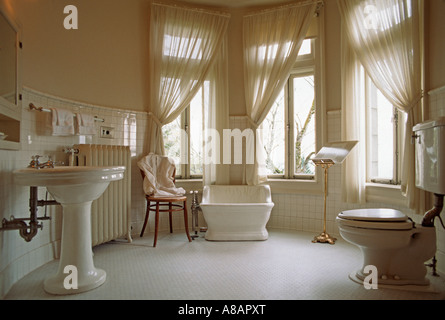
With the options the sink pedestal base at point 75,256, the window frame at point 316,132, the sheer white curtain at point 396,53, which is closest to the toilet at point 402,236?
the sheer white curtain at point 396,53

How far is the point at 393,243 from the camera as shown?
2.11 meters

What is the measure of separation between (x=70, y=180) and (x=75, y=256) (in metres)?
0.61

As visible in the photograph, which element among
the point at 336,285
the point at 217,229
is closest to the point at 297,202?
the point at 217,229

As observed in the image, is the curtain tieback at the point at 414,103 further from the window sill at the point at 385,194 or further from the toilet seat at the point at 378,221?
the toilet seat at the point at 378,221

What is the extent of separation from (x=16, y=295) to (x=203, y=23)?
11.0 feet

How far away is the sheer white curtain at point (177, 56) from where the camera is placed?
3.70 metres

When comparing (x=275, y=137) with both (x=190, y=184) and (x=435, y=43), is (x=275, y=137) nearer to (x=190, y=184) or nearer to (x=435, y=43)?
(x=190, y=184)

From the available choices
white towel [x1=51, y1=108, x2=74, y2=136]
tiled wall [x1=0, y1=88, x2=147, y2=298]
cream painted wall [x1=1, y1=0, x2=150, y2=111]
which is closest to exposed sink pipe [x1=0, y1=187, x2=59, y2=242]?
tiled wall [x1=0, y1=88, x2=147, y2=298]

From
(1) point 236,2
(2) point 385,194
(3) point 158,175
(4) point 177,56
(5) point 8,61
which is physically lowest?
(2) point 385,194

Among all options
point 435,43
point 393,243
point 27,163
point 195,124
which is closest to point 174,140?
point 195,124

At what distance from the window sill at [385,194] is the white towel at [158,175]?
1981 millimetres

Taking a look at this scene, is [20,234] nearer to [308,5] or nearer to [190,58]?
[190,58]

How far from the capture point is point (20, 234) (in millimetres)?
2125
